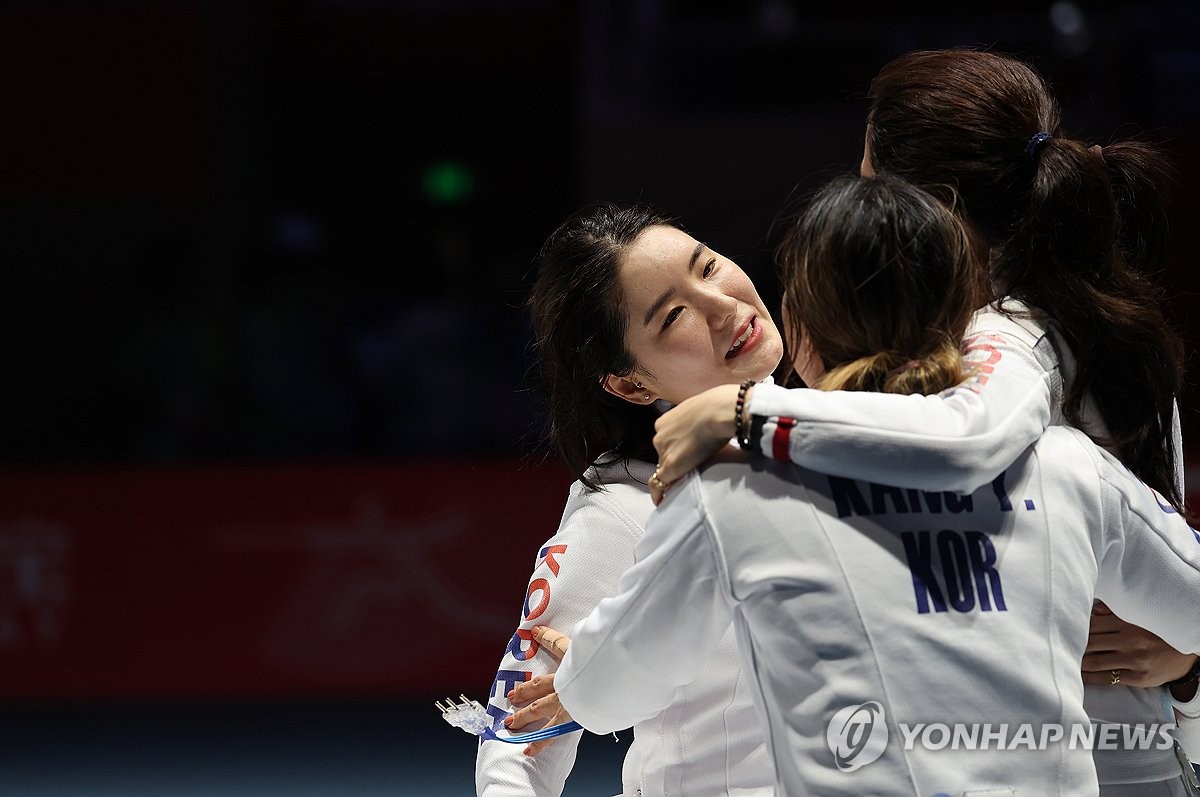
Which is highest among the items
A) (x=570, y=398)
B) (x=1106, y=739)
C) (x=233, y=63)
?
(x=233, y=63)

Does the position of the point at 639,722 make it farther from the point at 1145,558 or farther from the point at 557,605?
the point at 1145,558

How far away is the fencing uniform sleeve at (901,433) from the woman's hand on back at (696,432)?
0.11ft

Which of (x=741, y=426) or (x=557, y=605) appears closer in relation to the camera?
(x=741, y=426)

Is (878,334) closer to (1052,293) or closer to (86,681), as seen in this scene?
(1052,293)

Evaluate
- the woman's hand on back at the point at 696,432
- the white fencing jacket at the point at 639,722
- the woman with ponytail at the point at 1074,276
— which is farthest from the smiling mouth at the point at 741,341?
the woman's hand on back at the point at 696,432

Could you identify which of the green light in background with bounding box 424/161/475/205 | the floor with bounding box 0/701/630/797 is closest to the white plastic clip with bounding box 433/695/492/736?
the floor with bounding box 0/701/630/797

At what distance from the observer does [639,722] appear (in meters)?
1.59

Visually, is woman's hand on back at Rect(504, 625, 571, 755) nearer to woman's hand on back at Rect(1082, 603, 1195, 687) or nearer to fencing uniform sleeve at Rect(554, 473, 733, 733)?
fencing uniform sleeve at Rect(554, 473, 733, 733)

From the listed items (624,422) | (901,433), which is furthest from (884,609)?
(624,422)

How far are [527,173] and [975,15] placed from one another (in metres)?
2.85

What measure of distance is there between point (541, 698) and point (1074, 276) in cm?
83

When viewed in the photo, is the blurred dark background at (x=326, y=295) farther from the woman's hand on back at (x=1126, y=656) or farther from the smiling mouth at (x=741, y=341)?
the woman's hand on back at (x=1126, y=656)

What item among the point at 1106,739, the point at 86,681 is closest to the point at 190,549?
the point at 86,681

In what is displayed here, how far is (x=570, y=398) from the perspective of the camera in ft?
6.55
